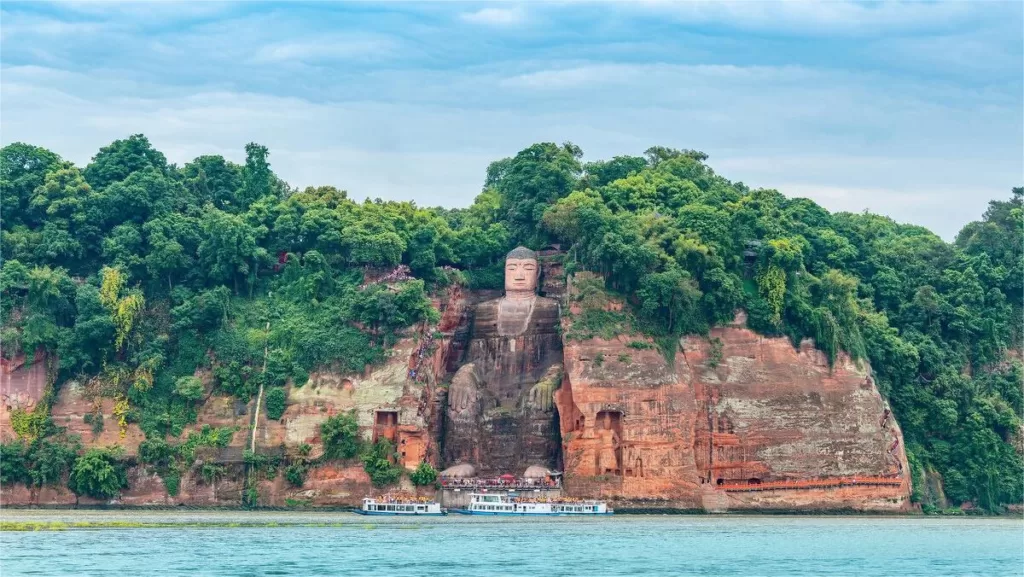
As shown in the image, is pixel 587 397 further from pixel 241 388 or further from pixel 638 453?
pixel 241 388

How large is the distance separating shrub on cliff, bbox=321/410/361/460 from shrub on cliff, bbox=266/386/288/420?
2.49 meters

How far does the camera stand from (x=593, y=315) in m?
107

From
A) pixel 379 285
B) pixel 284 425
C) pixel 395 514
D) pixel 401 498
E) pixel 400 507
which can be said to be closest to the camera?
pixel 395 514

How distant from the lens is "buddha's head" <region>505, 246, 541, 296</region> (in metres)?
112

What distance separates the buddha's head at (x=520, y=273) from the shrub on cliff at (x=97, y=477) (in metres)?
22.5

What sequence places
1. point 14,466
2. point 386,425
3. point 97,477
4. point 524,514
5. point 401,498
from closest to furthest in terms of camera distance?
1. point 524,514
2. point 97,477
3. point 401,498
4. point 14,466
5. point 386,425

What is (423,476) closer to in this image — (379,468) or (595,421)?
(379,468)

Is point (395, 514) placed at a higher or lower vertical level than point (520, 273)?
lower

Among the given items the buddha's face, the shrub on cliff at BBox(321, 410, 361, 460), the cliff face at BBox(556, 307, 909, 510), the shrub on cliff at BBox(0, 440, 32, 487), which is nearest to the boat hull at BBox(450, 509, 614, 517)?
the cliff face at BBox(556, 307, 909, 510)

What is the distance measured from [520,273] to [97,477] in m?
24.4

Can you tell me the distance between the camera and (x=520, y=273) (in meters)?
112

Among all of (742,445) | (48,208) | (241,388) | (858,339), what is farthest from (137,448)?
(858,339)

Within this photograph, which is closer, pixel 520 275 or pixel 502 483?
pixel 502 483

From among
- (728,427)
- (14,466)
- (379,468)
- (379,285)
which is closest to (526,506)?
(379,468)
